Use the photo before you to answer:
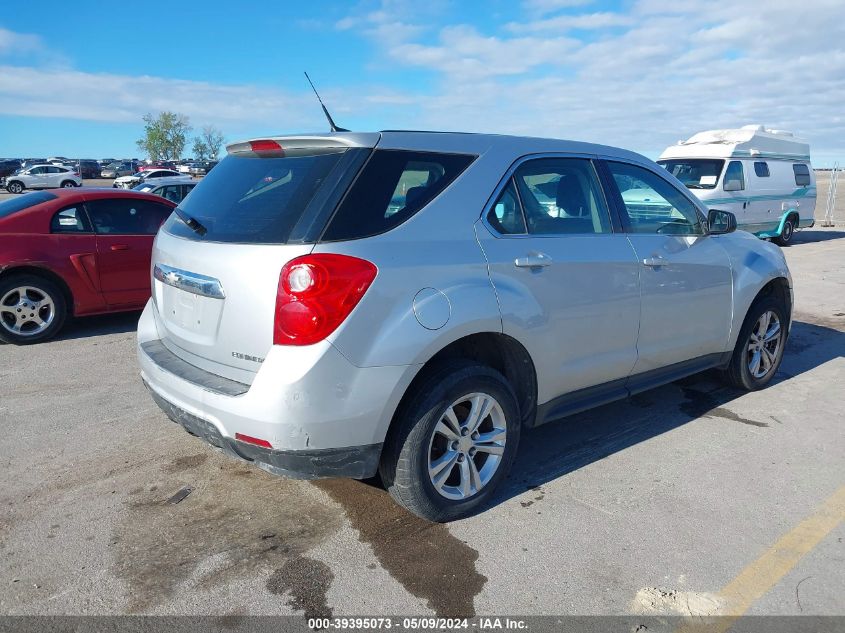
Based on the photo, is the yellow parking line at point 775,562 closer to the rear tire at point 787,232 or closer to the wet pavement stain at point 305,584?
the wet pavement stain at point 305,584

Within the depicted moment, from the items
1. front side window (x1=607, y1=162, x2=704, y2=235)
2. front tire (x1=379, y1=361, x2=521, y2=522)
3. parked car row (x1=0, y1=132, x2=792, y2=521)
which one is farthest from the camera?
front side window (x1=607, y1=162, x2=704, y2=235)

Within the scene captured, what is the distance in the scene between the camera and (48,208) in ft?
21.8

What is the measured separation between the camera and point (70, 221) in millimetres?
6719

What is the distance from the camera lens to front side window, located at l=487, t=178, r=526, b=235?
11.0ft

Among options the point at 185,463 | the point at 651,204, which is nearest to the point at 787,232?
the point at 651,204

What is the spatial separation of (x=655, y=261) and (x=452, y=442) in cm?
179

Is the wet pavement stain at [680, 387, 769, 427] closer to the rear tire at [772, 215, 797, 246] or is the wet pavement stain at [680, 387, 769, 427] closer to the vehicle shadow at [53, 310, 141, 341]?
the vehicle shadow at [53, 310, 141, 341]

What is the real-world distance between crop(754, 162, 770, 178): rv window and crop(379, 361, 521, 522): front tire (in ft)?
44.7

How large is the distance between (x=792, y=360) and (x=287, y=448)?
5.38 metres

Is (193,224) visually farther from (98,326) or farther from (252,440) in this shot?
(98,326)

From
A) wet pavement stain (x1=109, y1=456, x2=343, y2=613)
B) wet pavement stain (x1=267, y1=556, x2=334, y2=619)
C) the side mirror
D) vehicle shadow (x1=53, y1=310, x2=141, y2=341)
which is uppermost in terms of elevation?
the side mirror

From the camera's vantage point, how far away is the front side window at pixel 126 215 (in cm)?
688

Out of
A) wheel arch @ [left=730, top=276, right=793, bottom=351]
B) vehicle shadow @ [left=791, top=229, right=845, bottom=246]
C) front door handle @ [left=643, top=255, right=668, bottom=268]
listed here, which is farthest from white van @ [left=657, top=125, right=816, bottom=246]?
front door handle @ [left=643, top=255, right=668, bottom=268]

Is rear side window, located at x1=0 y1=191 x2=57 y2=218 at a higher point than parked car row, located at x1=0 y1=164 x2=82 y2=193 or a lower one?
lower
